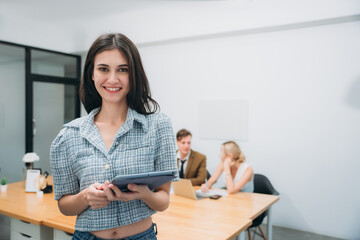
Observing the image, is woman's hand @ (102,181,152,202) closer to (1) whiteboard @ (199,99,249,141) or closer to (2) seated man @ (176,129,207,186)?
(2) seated man @ (176,129,207,186)

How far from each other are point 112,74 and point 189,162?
3.01 m

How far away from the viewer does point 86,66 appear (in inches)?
54.7

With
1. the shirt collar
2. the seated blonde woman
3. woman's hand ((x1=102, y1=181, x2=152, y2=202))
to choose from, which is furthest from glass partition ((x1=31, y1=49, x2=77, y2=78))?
woman's hand ((x1=102, y1=181, x2=152, y2=202))

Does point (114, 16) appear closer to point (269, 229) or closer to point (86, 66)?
point (269, 229)

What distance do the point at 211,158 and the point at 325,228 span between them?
6.37ft

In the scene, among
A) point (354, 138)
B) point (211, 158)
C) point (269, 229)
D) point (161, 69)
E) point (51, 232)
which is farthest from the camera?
point (161, 69)

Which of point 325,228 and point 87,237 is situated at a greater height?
point 87,237

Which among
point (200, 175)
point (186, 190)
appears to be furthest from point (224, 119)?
point (186, 190)

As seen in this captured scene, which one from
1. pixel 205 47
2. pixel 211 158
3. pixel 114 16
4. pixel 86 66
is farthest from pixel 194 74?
pixel 86 66

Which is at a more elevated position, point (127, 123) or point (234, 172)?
point (127, 123)

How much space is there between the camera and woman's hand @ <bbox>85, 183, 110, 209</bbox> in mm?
1156

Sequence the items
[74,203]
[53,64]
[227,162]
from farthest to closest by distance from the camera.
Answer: [53,64], [227,162], [74,203]

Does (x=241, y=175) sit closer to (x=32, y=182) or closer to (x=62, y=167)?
(x=32, y=182)

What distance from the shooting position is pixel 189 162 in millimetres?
4180
